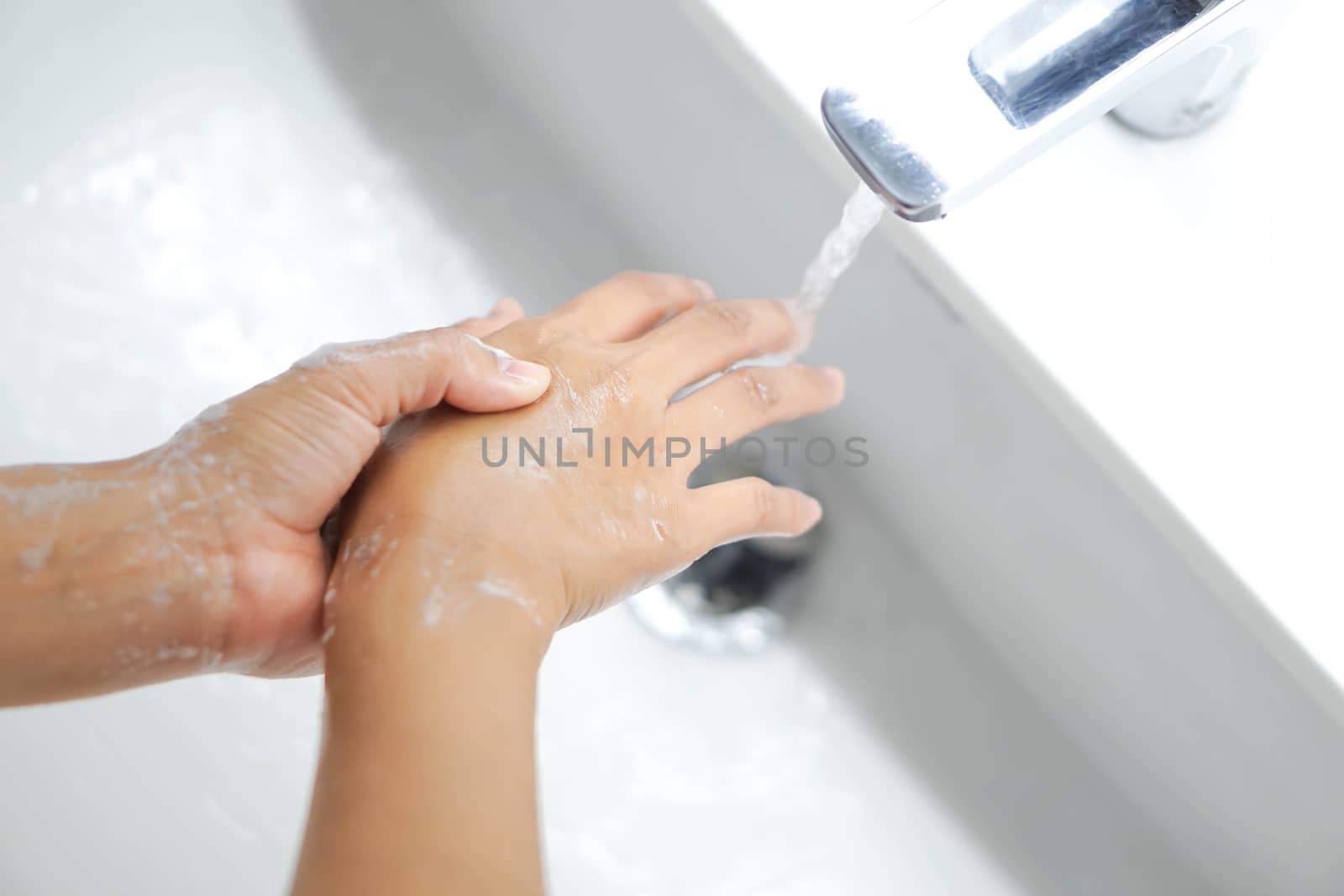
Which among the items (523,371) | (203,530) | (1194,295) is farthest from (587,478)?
(1194,295)

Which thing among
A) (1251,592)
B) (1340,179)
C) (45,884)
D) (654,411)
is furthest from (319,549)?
(1340,179)

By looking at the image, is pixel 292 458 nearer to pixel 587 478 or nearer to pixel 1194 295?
pixel 587 478

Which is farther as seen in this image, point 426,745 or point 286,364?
point 286,364

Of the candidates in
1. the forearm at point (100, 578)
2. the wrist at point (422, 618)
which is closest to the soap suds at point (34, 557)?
the forearm at point (100, 578)

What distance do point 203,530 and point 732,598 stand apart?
0.36 metres

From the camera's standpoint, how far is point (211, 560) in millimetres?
463

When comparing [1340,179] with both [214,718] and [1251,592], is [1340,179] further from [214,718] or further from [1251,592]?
[214,718]

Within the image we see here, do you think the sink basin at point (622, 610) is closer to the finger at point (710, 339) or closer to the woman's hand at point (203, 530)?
the finger at point (710, 339)

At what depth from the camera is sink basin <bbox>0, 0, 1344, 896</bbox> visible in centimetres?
58

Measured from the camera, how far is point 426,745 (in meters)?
0.41

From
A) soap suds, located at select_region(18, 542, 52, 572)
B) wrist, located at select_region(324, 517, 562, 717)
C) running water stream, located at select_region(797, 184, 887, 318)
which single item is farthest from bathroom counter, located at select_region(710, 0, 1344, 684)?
soap suds, located at select_region(18, 542, 52, 572)

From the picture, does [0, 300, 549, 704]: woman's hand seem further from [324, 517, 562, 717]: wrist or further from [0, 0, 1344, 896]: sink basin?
[0, 0, 1344, 896]: sink basin

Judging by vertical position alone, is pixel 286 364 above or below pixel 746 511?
above

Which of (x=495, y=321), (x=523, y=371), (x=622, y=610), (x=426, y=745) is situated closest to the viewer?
(x=426, y=745)
